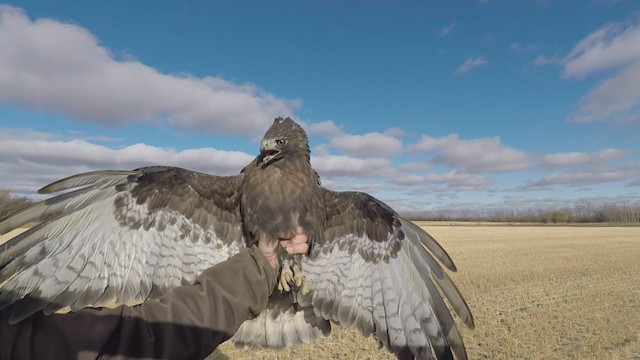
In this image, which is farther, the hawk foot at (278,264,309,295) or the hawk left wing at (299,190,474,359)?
the hawk foot at (278,264,309,295)

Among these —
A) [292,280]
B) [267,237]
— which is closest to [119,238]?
[267,237]

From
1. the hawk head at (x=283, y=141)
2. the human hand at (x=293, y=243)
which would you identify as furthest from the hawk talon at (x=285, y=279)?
the hawk head at (x=283, y=141)

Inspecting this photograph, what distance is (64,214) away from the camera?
4355 millimetres

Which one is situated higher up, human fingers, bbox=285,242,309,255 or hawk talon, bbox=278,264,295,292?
human fingers, bbox=285,242,309,255

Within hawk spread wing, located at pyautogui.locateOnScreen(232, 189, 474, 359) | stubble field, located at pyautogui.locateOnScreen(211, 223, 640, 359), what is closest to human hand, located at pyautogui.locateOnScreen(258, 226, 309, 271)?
hawk spread wing, located at pyautogui.locateOnScreen(232, 189, 474, 359)

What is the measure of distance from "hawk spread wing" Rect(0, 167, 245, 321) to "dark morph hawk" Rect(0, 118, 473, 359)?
1 centimetres

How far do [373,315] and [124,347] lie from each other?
3.45m

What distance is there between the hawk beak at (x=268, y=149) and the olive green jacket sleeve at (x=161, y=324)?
2.73 metres

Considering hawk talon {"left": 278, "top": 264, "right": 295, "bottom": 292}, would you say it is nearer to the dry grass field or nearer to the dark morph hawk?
the dark morph hawk

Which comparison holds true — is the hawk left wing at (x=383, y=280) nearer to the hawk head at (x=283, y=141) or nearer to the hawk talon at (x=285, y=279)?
the hawk talon at (x=285, y=279)

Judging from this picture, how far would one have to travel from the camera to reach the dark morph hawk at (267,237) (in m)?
4.31

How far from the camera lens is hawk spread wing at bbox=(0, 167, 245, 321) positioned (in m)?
3.96

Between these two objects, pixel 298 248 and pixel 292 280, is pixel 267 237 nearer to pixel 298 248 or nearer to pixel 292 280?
pixel 298 248

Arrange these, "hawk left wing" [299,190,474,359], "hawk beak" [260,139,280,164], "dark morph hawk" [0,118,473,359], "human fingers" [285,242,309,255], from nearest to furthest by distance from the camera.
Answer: "dark morph hawk" [0,118,473,359] < "hawk left wing" [299,190,474,359] < "human fingers" [285,242,309,255] < "hawk beak" [260,139,280,164]
